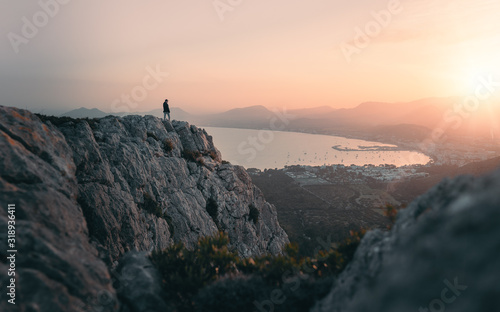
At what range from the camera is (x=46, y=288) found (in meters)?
6.29

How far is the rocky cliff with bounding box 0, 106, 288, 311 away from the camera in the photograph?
686cm

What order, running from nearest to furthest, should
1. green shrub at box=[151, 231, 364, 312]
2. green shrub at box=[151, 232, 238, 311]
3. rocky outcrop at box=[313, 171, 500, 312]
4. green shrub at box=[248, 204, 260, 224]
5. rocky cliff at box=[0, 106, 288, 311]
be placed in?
rocky outcrop at box=[313, 171, 500, 312]
rocky cliff at box=[0, 106, 288, 311]
green shrub at box=[151, 231, 364, 312]
green shrub at box=[151, 232, 238, 311]
green shrub at box=[248, 204, 260, 224]

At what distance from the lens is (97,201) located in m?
12.9

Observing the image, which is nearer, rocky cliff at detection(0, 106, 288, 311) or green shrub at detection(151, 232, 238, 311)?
rocky cliff at detection(0, 106, 288, 311)

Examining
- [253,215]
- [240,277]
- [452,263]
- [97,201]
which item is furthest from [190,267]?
[253,215]

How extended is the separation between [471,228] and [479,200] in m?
0.53

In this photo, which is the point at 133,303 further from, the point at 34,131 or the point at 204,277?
the point at 34,131

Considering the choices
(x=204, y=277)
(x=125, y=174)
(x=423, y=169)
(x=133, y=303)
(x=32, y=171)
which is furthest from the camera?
(x=423, y=169)

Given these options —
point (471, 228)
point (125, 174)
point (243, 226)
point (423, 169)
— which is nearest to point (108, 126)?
A: point (125, 174)

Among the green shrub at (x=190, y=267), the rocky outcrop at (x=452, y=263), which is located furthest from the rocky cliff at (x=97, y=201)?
the rocky outcrop at (x=452, y=263)

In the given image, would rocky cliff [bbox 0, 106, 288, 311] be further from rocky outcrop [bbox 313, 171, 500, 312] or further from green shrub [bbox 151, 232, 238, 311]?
rocky outcrop [bbox 313, 171, 500, 312]

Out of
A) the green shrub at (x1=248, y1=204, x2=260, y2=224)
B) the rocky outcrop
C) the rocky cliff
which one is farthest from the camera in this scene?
the green shrub at (x1=248, y1=204, x2=260, y2=224)

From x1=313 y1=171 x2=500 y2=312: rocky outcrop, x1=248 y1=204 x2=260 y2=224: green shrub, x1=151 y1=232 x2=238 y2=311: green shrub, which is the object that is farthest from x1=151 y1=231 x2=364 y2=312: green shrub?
x1=248 y1=204 x2=260 y2=224: green shrub

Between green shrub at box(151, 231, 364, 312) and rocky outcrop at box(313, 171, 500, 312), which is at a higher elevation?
rocky outcrop at box(313, 171, 500, 312)
